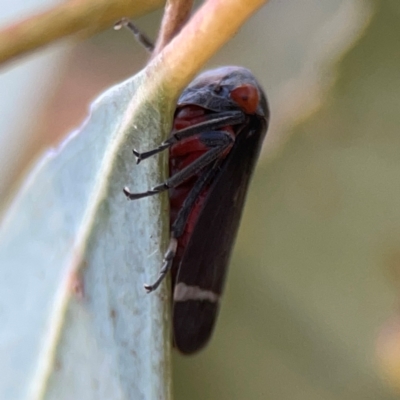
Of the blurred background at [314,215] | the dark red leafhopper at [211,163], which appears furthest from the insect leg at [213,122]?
the blurred background at [314,215]

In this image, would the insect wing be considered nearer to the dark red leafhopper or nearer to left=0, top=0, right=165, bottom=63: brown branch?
the dark red leafhopper

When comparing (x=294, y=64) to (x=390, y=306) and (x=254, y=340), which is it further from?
(x=254, y=340)

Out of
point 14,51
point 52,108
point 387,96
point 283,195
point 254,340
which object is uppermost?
point 14,51

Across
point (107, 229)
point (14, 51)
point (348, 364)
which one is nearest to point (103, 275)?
point (107, 229)

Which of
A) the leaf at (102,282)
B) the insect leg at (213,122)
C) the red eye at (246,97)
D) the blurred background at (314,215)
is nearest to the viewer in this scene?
the leaf at (102,282)

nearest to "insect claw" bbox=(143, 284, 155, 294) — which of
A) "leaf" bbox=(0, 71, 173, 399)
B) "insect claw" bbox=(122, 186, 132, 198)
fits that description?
"leaf" bbox=(0, 71, 173, 399)

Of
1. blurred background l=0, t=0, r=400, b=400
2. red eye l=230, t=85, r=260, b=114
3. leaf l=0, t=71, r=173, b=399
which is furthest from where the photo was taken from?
blurred background l=0, t=0, r=400, b=400

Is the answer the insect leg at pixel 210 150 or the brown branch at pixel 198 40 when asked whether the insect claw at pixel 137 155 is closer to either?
the brown branch at pixel 198 40
